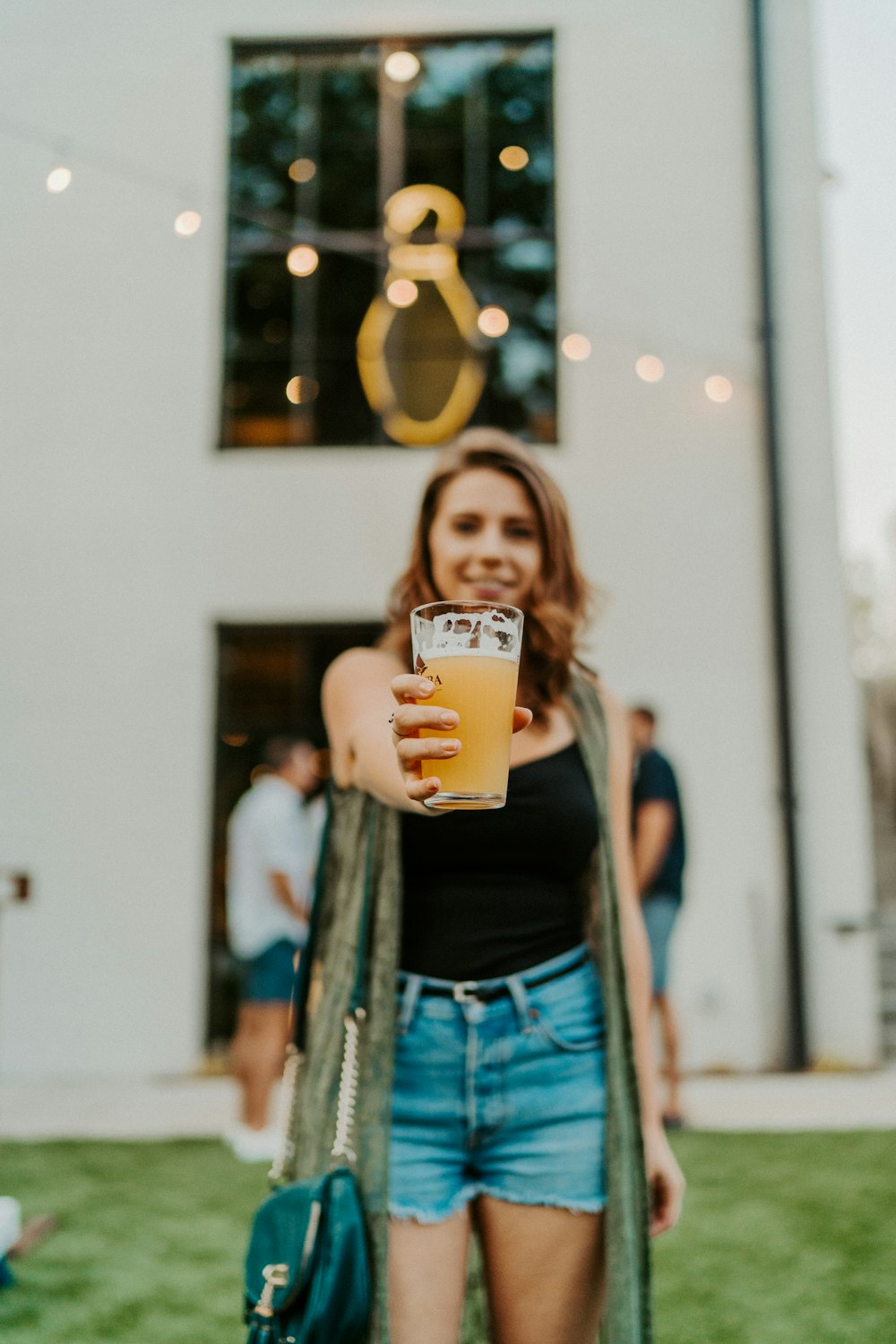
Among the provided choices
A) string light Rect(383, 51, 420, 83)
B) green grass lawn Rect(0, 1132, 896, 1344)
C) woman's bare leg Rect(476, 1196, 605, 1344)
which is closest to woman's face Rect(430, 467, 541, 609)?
woman's bare leg Rect(476, 1196, 605, 1344)

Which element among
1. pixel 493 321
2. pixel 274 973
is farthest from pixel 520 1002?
pixel 493 321

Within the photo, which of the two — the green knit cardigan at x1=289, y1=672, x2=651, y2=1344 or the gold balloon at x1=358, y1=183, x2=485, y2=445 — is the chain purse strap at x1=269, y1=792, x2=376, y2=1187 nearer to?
the green knit cardigan at x1=289, y1=672, x2=651, y2=1344

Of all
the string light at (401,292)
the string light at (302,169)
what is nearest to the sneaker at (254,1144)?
the string light at (401,292)

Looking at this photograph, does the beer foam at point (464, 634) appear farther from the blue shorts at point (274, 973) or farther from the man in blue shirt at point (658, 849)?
the blue shorts at point (274, 973)

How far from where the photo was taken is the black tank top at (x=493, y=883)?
157cm

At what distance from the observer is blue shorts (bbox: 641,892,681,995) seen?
16.6 ft

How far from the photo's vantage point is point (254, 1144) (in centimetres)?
489

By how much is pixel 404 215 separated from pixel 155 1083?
5078mm

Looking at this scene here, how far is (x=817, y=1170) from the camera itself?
4449 millimetres

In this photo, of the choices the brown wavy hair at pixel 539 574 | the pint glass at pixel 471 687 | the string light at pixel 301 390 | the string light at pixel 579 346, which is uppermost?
the string light at pixel 579 346

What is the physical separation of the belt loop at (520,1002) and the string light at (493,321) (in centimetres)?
610

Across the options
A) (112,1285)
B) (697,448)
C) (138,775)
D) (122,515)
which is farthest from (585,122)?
(112,1285)

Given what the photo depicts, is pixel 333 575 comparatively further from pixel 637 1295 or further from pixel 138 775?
pixel 637 1295

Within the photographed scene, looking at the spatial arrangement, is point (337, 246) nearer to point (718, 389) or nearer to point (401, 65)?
point (401, 65)
